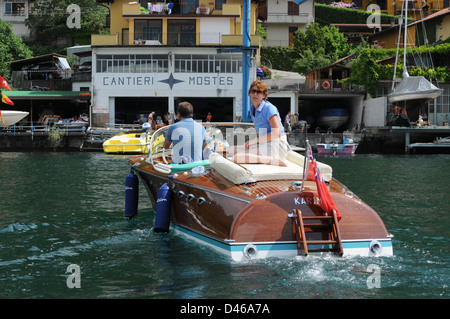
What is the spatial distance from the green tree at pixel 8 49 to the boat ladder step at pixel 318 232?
49.2 m

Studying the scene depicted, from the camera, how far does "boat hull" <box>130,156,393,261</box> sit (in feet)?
21.7

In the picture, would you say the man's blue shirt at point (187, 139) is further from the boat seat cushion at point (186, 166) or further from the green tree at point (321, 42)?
the green tree at point (321, 42)

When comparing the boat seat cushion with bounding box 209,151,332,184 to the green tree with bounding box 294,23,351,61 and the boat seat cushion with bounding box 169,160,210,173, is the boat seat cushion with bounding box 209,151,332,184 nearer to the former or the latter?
the boat seat cushion with bounding box 169,160,210,173

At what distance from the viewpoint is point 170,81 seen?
139ft

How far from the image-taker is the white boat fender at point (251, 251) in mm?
6590

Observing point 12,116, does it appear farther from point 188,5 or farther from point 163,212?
point 163,212

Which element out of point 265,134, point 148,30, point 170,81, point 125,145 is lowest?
point 125,145

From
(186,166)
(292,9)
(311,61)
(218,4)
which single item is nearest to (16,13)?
(218,4)

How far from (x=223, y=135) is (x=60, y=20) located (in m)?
55.0

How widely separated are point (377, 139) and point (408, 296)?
3472cm

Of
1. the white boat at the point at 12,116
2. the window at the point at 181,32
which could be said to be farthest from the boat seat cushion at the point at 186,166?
the window at the point at 181,32

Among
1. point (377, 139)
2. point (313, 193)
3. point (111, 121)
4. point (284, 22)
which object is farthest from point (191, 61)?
point (313, 193)

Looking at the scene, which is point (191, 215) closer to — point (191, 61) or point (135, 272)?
point (135, 272)

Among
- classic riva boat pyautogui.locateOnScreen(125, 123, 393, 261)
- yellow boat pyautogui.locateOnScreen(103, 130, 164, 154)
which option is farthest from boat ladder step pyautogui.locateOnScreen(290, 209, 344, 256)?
yellow boat pyautogui.locateOnScreen(103, 130, 164, 154)
